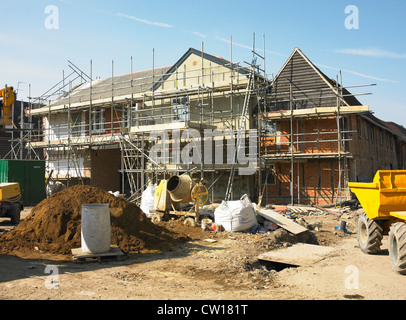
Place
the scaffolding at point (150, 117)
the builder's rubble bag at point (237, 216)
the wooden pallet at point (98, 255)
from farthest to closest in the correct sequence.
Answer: the scaffolding at point (150, 117), the builder's rubble bag at point (237, 216), the wooden pallet at point (98, 255)

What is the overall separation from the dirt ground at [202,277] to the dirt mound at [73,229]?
454mm

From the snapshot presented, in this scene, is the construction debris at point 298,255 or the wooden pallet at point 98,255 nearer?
the wooden pallet at point 98,255

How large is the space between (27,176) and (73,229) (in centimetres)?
1321

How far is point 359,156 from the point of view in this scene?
803 inches

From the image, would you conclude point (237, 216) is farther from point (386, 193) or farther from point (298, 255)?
point (386, 193)

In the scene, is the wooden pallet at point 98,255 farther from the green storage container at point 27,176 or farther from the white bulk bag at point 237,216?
the green storage container at point 27,176

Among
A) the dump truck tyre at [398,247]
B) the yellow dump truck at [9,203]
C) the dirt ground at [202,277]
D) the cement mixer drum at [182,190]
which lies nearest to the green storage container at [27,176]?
the yellow dump truck at [9,203]

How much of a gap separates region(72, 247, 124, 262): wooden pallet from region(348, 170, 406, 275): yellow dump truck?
5785 mm

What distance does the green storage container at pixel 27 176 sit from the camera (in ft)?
67.1

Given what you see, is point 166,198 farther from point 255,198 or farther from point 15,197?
point 255,198

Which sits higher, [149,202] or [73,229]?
[149,202]

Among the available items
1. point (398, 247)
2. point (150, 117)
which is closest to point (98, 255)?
point (398, 247)

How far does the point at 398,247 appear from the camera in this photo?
6.96 meters

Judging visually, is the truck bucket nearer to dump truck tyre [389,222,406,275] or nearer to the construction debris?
dump truck tyre [389,222,406,275]
